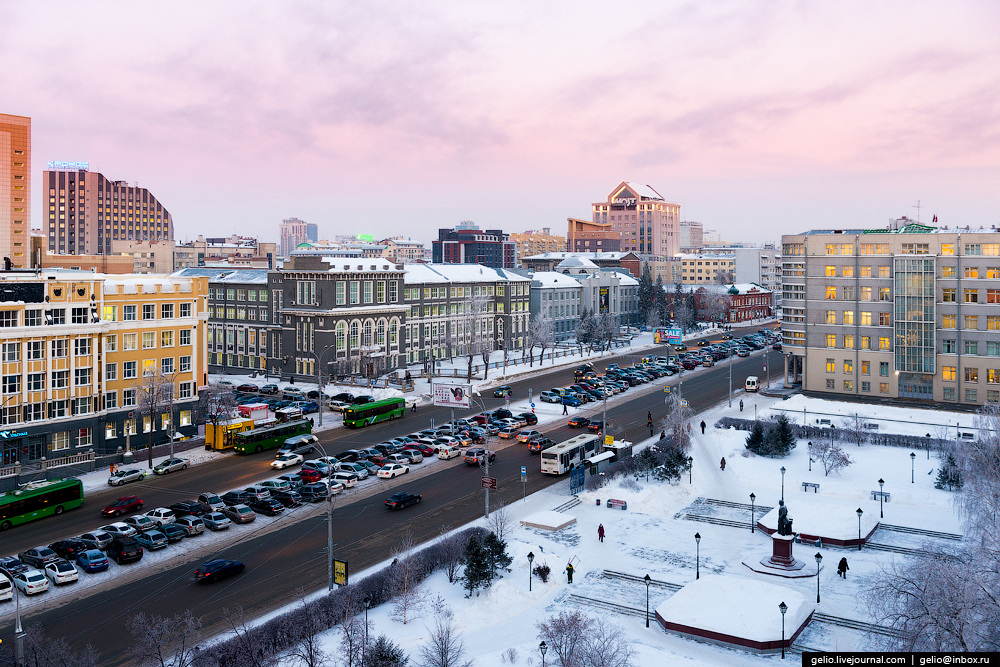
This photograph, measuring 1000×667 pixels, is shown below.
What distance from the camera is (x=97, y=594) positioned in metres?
40.2

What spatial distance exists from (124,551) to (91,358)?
91.1 feet

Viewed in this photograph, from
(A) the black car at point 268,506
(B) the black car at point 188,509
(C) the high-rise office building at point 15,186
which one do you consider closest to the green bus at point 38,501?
(B) the black car at point 188,509

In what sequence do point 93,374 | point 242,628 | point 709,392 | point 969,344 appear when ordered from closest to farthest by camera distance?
point 242,628 → point 93,374 → point 969,344 → point 709,392

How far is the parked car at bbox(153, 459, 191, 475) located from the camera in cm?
6222

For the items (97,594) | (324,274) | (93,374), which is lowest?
(97,594)

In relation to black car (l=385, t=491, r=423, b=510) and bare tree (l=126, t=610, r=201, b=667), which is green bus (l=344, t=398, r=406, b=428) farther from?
bare tree (l=126, t=610, r=201, b=667)

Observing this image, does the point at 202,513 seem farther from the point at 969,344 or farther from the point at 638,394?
the point at 969,344

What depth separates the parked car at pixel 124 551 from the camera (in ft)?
144

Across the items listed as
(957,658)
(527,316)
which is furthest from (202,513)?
(527,316)

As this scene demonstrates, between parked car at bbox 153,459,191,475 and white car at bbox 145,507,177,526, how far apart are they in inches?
488

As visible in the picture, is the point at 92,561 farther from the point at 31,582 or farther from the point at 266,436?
the point at 266,436

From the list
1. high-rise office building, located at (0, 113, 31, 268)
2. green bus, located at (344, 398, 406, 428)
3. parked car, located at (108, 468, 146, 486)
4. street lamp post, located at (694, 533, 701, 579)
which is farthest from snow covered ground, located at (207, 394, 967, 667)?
high-rise office building, located at (0, 113, 31, 268)

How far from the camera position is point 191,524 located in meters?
48.6

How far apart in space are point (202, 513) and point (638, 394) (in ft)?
196
